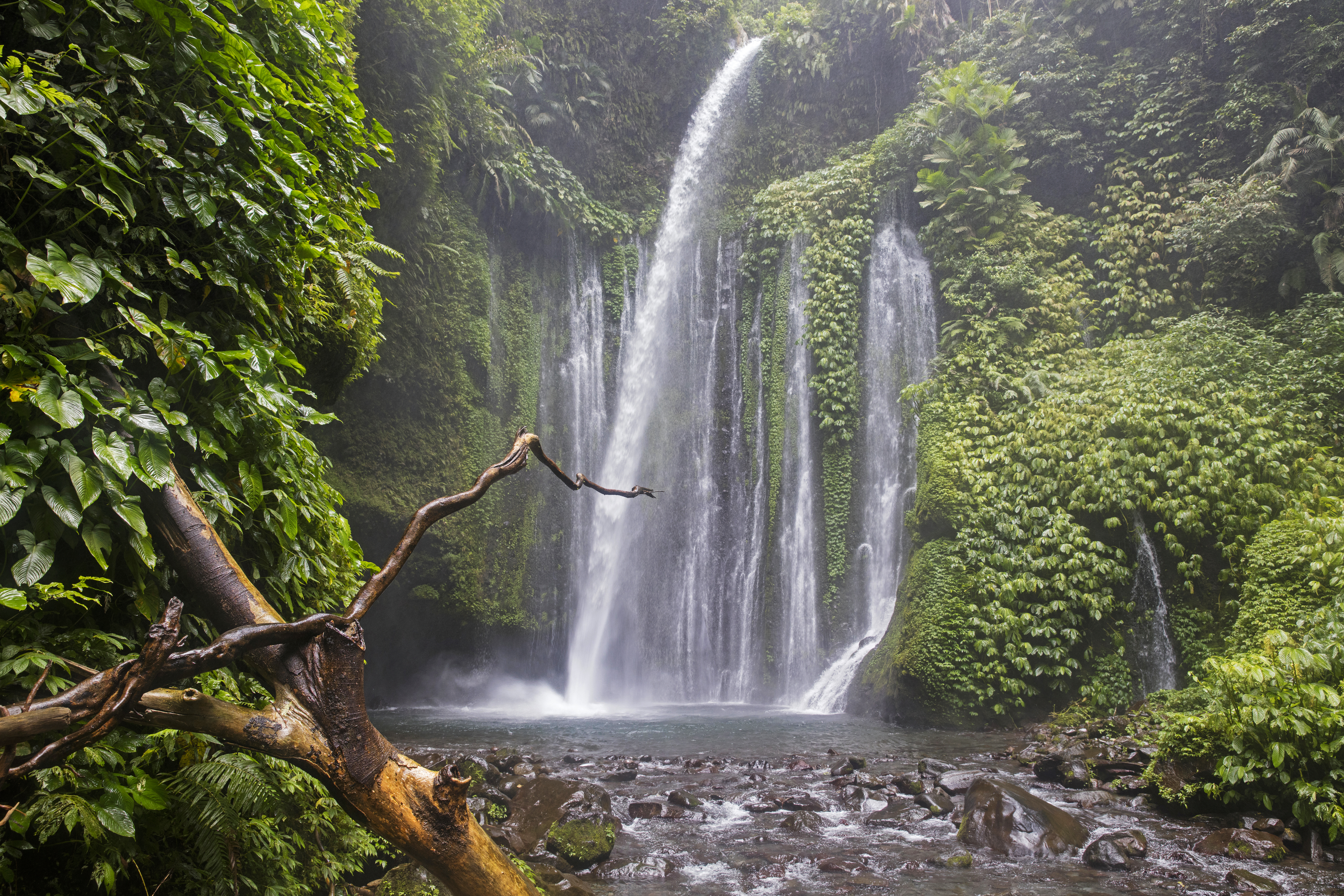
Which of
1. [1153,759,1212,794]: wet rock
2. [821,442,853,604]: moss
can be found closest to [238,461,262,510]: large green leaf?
[1153,759,1212,794]: wet rock

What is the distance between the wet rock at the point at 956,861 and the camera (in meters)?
4.84

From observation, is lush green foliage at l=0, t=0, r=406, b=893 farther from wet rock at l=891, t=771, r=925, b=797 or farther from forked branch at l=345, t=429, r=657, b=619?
wet rock at l=891, t=771, r=925, b=797

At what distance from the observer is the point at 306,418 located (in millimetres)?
→ 3066

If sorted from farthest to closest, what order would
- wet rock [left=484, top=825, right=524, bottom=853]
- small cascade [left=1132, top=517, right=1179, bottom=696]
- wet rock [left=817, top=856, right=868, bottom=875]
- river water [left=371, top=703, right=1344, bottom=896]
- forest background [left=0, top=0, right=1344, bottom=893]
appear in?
small cascade [left=1132, top=517, right=1179, bottom=696] < wet rock [left=484, top=825, right=524, bottom=853] < wet rock [left=817, top=856, right=868, bottom=875] < river water [left=371, top=703, right=1344, bottom=896] < forest background [left=0, top=0, right=1344, bottom=893]

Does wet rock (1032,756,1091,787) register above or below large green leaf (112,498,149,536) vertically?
below

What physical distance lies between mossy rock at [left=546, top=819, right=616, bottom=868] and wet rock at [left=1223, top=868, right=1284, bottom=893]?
158 inches

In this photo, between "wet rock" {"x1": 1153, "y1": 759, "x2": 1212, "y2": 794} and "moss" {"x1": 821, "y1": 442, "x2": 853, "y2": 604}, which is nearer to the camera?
"wet rock" {"x1": 1153, "y1": 759, "x2": 1212, "y2": 794}

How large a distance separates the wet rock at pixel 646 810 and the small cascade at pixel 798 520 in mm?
6798

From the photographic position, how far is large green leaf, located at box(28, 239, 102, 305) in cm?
200

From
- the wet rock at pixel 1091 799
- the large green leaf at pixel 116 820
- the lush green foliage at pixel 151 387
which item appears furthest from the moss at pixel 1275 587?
the large green leaf at pixel 116 820

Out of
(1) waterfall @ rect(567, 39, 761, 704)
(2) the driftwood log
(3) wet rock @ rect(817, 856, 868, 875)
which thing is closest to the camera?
(2) the driftwood log

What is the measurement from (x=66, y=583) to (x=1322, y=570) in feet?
30.4

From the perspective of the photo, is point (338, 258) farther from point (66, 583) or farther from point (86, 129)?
point (66, 583)

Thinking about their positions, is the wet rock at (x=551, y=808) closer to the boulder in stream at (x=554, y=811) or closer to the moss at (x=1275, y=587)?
the boulder in stream at (x=554, y=811)
